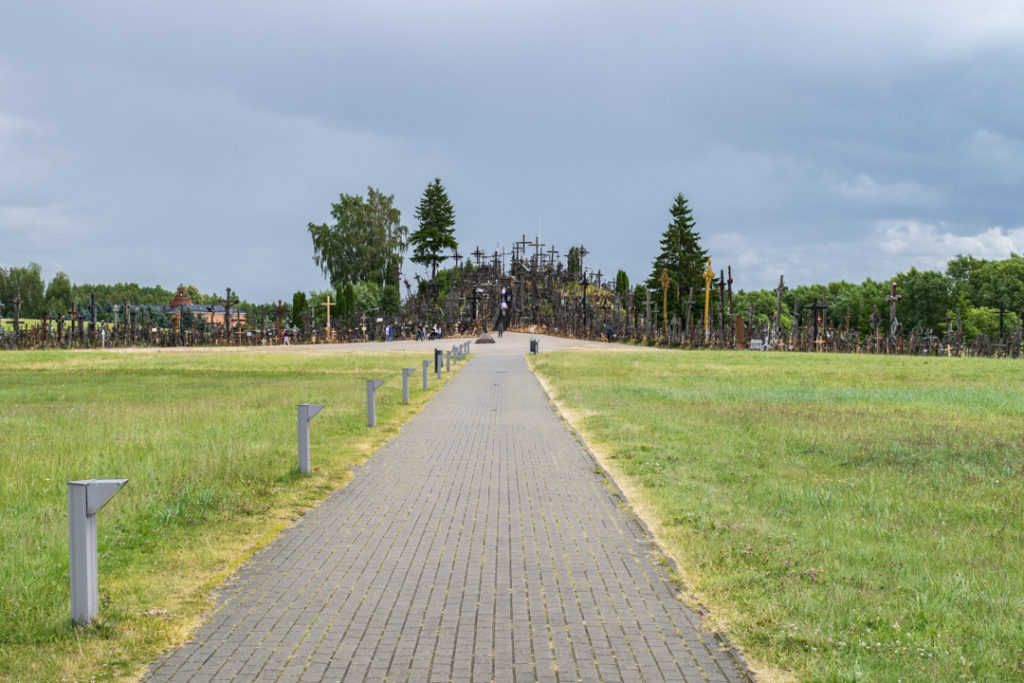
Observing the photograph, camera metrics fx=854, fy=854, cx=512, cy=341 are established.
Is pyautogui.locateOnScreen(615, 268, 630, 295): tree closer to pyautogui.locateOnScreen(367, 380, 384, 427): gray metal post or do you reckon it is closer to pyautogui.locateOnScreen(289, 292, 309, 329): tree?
pyautogui.locateOnScreen(289, 292, 309, 329): tree

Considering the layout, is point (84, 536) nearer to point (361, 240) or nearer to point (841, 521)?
point (841, 521)

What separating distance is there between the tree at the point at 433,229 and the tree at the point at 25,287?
194ft

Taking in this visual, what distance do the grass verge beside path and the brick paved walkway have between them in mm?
370

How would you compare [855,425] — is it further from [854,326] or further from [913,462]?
[854,326]

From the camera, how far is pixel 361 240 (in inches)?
3679

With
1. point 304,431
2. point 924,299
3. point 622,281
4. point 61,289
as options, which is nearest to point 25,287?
point 61,289

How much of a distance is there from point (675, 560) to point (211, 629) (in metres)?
3.51

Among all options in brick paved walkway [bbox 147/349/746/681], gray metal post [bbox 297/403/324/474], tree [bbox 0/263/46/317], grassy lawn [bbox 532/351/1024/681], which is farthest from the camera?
tree [bbox 0/263/46/317]

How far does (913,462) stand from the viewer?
11688 mm

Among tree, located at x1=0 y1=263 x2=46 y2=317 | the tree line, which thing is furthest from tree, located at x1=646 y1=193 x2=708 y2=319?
tree, located at x1=0 y1=263 x2=46 y2=317

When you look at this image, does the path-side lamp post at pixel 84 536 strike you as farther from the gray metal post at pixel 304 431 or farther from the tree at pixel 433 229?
the tree at pixel 433 229

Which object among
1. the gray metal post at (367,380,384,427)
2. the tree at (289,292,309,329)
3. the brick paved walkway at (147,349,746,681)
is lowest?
the brick paved walkway at (147,349,746,681)

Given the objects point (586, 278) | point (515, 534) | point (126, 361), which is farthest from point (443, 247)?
point (515, 534)

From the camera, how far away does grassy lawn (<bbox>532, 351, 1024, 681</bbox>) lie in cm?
505
